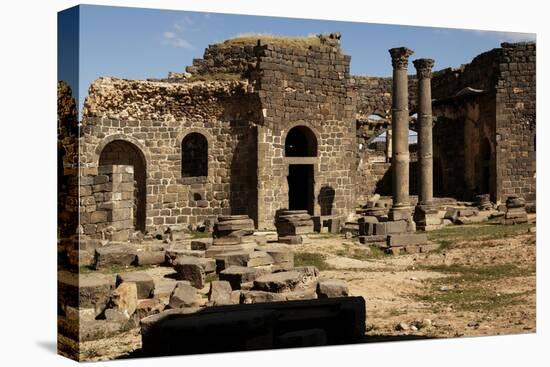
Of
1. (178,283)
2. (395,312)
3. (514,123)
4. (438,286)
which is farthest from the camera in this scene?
(514,123)

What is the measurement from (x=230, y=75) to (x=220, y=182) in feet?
9.59

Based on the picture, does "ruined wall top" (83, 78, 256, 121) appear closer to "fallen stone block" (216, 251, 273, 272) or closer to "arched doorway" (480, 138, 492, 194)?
"fallen stone block" (216, 251, 273, 272)

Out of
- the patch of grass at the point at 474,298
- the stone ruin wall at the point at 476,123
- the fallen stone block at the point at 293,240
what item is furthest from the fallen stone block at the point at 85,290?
the stone ruin wall at the point at 476,123

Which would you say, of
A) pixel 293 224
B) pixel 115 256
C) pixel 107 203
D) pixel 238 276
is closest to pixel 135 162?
pixel 293 224

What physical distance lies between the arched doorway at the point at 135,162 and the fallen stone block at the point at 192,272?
618 cm

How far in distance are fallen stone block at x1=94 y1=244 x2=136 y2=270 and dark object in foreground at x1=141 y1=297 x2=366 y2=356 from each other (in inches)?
128

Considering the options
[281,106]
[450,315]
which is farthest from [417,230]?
[450,315]

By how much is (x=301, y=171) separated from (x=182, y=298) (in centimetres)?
1308

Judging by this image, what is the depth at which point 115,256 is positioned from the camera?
41.5 ft

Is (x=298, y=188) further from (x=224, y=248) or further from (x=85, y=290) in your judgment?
(x=85, y=290)

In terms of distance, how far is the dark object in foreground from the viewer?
809 centimetres

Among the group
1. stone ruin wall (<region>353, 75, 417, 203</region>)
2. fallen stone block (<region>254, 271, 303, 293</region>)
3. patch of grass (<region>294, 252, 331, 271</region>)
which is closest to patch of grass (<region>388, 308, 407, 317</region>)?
fallen stone block (<region>254, 271, 303, 293</region>)

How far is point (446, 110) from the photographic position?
88.8 ft

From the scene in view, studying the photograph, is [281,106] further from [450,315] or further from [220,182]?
[450,315]
